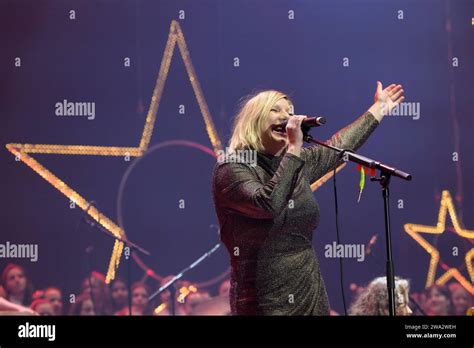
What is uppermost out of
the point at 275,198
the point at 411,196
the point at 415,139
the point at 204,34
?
the point at 204,34

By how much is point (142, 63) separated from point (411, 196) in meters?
2.30

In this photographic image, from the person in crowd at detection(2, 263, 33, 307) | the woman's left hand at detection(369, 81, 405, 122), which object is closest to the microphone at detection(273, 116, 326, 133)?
the woman's left hand at detection(369, 81, 405, 122)

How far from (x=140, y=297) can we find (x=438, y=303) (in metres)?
2.20

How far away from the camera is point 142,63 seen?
560cm

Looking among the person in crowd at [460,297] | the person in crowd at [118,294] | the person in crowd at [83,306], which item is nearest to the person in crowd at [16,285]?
the person in crowd at [83,306]

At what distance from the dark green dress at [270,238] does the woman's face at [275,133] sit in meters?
0.13

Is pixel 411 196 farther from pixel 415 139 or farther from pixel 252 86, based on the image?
pixel 252 86

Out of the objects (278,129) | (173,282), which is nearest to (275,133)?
(278,129)

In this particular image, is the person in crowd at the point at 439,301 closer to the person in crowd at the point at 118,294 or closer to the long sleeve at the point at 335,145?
the person in crowd at the point at 118,294

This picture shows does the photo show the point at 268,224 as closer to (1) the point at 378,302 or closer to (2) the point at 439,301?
(1) the point at 378,302

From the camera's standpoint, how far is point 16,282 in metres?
5.37

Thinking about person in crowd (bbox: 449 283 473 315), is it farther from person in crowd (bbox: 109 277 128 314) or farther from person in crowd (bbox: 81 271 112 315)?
person in crowd (bbox: 81 271 112 315)

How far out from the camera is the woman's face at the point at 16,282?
211 inches
